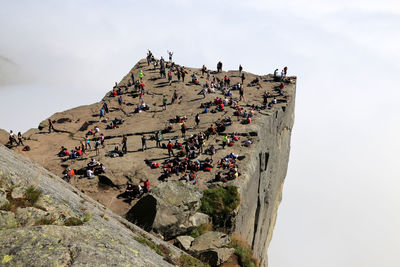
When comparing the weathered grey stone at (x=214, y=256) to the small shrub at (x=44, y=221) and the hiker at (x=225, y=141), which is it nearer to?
the small shrub at (x=44, y=221)

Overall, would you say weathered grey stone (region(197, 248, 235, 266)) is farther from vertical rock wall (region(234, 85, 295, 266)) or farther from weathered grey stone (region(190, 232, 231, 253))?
vertical rock wall (region(234, 85, 295, 266))

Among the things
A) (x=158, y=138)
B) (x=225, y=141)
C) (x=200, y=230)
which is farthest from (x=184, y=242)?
→ (x=158, y=138)

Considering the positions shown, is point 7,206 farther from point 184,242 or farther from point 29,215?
point 184,242

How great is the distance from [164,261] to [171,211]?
9294mm

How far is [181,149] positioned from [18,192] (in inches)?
902

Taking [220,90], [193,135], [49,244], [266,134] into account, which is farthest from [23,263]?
[220,90]

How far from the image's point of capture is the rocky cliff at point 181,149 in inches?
971

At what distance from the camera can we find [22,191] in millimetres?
12664

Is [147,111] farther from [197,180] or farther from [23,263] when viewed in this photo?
[23,263]

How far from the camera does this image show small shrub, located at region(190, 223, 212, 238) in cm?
2347

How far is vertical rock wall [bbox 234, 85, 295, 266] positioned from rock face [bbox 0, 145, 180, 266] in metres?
16.6

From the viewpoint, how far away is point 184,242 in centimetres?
2080

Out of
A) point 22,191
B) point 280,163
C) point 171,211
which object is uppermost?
point 22,191

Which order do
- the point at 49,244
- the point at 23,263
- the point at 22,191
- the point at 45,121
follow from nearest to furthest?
the point at 23,263, the point at 49,244, the point at 22,191, the point at 45,121
